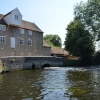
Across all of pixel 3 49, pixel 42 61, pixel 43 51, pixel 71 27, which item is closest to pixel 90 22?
pixel 71 27

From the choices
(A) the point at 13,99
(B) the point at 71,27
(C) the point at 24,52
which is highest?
(B) the point at 71,27

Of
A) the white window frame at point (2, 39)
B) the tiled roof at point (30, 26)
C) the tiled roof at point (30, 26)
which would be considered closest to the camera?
the white window frame at point (2, 39)

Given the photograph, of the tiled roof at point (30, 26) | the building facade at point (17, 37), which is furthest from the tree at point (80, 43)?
the tiled roof at point (30, 26)

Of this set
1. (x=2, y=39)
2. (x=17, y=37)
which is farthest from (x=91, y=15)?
(x=2, y=39)

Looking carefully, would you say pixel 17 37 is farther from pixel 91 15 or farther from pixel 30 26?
pixel 91 15

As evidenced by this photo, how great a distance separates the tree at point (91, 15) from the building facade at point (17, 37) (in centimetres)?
1342

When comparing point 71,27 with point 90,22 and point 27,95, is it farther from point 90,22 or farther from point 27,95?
point 27,95

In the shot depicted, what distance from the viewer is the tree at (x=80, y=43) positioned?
6862 centimetres

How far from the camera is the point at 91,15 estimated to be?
67.8 m

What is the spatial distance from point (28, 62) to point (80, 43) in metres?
21.1

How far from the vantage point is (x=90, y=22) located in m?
68.1

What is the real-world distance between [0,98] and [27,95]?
7.52 ft

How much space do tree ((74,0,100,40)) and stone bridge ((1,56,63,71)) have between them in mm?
13976

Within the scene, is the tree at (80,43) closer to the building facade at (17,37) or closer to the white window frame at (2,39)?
the building facade at (17,37)
